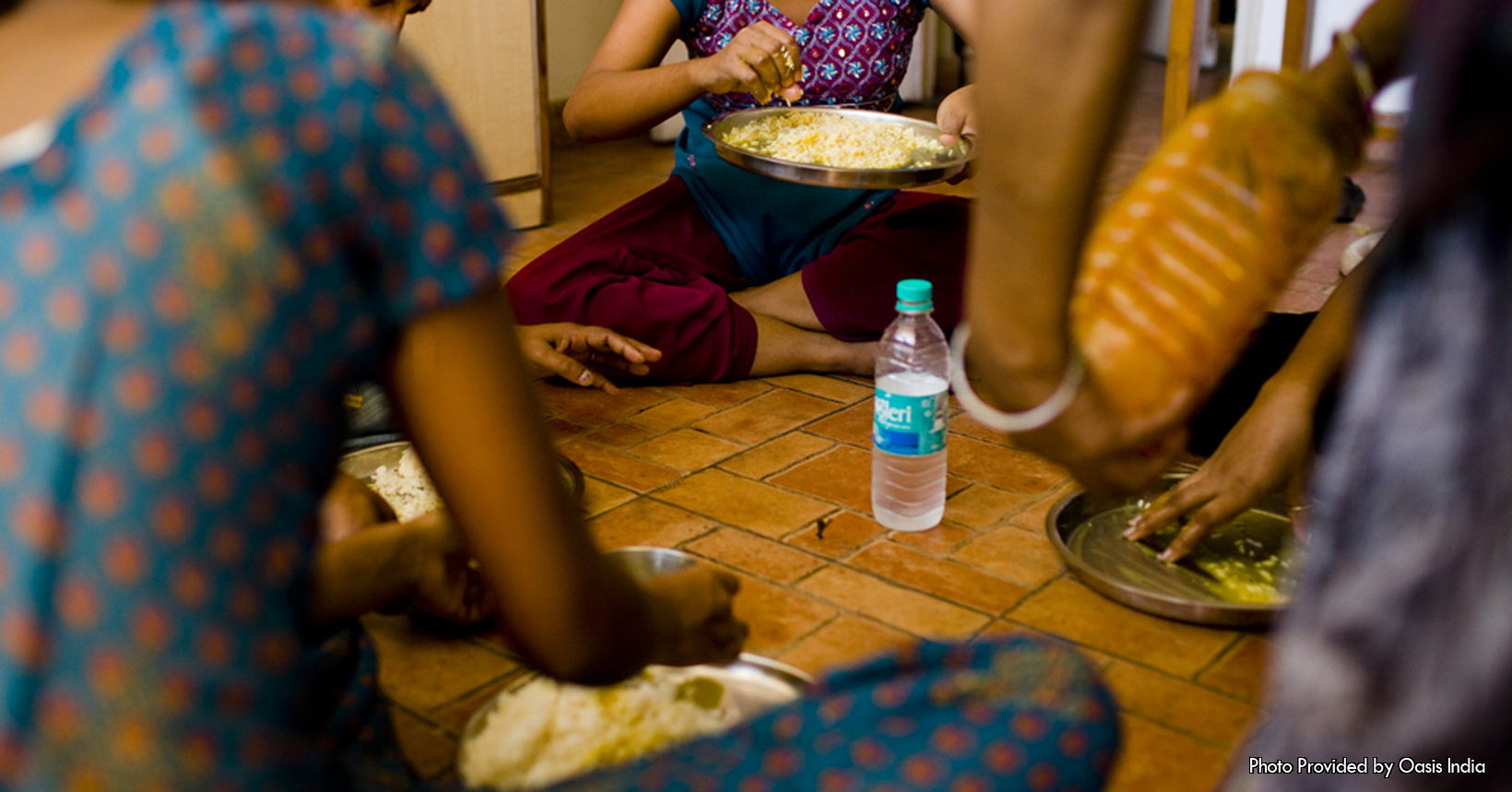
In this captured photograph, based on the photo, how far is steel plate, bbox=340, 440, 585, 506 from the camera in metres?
2.00

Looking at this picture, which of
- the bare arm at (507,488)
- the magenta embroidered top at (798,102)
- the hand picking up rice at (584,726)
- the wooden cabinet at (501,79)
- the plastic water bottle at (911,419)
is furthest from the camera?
the wooden cabinet at (501,79)

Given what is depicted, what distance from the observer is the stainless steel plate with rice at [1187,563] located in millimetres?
1666

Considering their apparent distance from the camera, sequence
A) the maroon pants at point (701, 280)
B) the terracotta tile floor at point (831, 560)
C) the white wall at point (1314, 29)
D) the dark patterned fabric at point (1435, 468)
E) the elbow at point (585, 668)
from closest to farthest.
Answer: the dark patterned fabric at point (1435, 468) → the elbow at point (585, 668) → the terracotta tile floor at point (831, 560) → the maroon pants at point (701, 280) → the white wall at point (1314, 29)

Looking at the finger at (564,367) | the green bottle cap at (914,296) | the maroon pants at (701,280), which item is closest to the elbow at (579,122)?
the maroon pants at (701,280)

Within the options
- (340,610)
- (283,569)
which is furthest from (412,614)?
(283,569)

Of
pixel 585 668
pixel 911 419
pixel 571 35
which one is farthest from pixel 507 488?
pixel 571 35

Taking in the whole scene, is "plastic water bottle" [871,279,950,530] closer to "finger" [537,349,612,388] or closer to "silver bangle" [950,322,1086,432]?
"finger" [537,349,612,388]

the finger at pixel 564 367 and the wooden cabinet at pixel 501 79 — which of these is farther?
the wooden cabinet at pixel 501 79

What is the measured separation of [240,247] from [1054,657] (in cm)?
63

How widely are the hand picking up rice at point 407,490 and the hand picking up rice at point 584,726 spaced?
588 mm

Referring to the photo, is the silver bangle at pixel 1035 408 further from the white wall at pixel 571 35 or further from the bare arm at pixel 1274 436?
the white wall at pixel 571 35

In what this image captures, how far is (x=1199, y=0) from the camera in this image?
4348 mm

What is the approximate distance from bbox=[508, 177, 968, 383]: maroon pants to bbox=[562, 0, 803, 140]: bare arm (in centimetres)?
21

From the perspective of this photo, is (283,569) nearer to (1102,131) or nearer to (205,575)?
(205,575)
